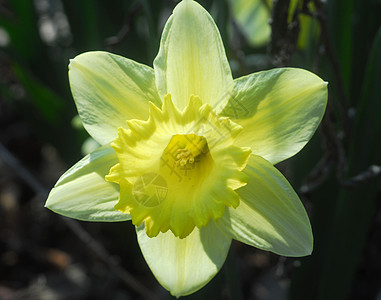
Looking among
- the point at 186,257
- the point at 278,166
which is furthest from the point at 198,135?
the point at 278,166

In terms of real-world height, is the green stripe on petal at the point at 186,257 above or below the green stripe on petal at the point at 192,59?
below

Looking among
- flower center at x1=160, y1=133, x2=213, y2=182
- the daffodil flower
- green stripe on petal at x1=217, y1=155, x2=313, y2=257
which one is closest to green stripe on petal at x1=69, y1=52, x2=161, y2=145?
the daffodil flower

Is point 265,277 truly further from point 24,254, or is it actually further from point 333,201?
point 24,254

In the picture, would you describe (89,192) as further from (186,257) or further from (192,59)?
(192,59)

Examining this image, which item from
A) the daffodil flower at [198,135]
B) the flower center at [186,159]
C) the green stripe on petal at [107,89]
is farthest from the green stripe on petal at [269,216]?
the green stripe on petal at [107,89]

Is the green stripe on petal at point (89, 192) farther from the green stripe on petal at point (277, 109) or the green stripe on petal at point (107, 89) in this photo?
the green stripe on petal at point (277, 109)

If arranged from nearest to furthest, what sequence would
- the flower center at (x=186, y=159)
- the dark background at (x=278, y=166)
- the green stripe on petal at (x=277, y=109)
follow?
the green stripe on petal at (x=277, y=109) < the flower center at (x=186, y=159) < the dark background at (x=278, y=166)

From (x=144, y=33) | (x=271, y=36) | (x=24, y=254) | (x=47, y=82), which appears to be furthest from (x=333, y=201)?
(x=24, y=254)

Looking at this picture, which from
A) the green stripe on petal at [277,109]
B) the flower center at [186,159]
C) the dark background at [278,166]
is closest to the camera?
the green stripe on petal at [277,109]
